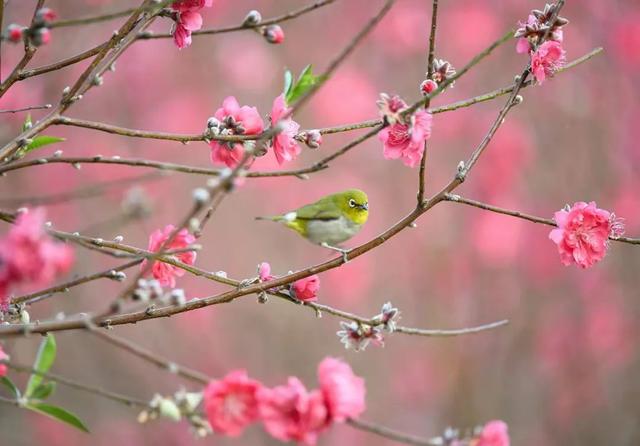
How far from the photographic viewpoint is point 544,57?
1553mm

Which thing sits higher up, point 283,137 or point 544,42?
point 544,42

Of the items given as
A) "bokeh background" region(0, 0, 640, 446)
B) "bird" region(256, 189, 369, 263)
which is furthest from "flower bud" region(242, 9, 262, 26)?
"bokeh background" region(0, 0, 640, 446)

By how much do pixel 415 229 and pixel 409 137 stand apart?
3823 millimetres

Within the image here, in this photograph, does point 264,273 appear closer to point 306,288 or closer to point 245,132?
point 306,288

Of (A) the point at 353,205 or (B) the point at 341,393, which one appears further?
(A) the point at 353,205

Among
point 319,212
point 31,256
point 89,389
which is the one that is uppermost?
point 319,212

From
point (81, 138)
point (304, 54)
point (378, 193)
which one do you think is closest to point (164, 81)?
point (81, 138)

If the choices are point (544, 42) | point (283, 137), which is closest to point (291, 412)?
point (283, 137)

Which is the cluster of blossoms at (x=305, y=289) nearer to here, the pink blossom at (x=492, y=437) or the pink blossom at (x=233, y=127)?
the pink blossom at (x=233, y=127)

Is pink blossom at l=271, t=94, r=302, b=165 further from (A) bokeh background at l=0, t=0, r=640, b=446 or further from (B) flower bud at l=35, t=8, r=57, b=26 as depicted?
(A) bokeh background at l=0, t=0, r=640, b=446

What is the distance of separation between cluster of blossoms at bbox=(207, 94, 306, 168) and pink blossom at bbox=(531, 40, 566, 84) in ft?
1.57

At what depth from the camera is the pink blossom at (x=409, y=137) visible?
4.52 feet

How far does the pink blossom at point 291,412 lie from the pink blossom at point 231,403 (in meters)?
0.02

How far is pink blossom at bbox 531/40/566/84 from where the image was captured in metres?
1.54
